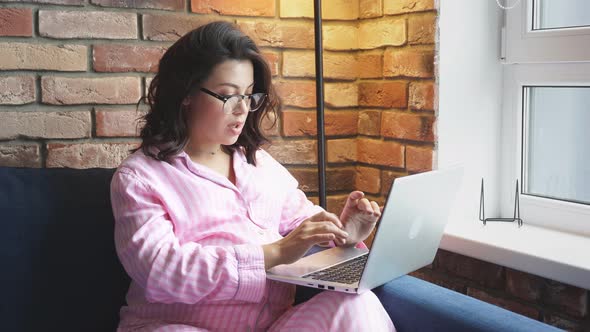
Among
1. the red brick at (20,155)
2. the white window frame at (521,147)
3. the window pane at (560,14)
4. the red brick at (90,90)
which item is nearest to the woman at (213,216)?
the red brick at (90,90)

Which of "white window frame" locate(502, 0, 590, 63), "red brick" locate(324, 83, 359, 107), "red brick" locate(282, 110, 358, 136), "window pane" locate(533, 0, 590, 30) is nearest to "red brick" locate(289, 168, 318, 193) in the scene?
"red brick" locate(282, 110, 358, 136)

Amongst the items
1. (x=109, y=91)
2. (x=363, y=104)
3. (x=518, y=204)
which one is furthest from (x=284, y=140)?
(x=518, y=204)

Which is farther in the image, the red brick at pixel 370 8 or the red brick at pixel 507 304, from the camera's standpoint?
the red brick at pixel 370 8

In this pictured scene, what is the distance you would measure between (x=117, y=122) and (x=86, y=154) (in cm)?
12

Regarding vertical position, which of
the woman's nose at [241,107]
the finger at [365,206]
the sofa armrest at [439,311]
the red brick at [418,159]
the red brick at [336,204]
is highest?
the woman's nose at [241,107]

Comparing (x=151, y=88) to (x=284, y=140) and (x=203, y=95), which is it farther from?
(x=284, y=140)

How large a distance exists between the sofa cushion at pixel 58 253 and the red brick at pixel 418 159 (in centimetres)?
86

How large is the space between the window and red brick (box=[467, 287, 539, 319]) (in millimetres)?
270

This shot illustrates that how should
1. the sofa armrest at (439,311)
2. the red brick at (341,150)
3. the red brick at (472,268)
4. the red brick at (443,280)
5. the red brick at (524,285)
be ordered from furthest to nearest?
the red brick at (341,150)
the red brick at (443,280)
the red brick at (472,268)
the red brick at (524,285)
the sofa armrest at (439,311)

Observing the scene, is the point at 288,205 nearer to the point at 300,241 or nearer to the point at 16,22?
the point at 300,241

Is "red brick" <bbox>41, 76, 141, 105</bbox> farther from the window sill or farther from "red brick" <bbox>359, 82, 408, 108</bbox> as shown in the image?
the window sill

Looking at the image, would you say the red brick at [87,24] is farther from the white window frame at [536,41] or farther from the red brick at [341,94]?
the white window frame at [536,41]

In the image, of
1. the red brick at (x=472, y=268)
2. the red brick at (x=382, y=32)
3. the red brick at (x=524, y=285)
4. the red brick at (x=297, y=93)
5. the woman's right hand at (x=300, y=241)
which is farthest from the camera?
the red brick at (x=297, y=93)

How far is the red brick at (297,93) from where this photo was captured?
2.20 metres
